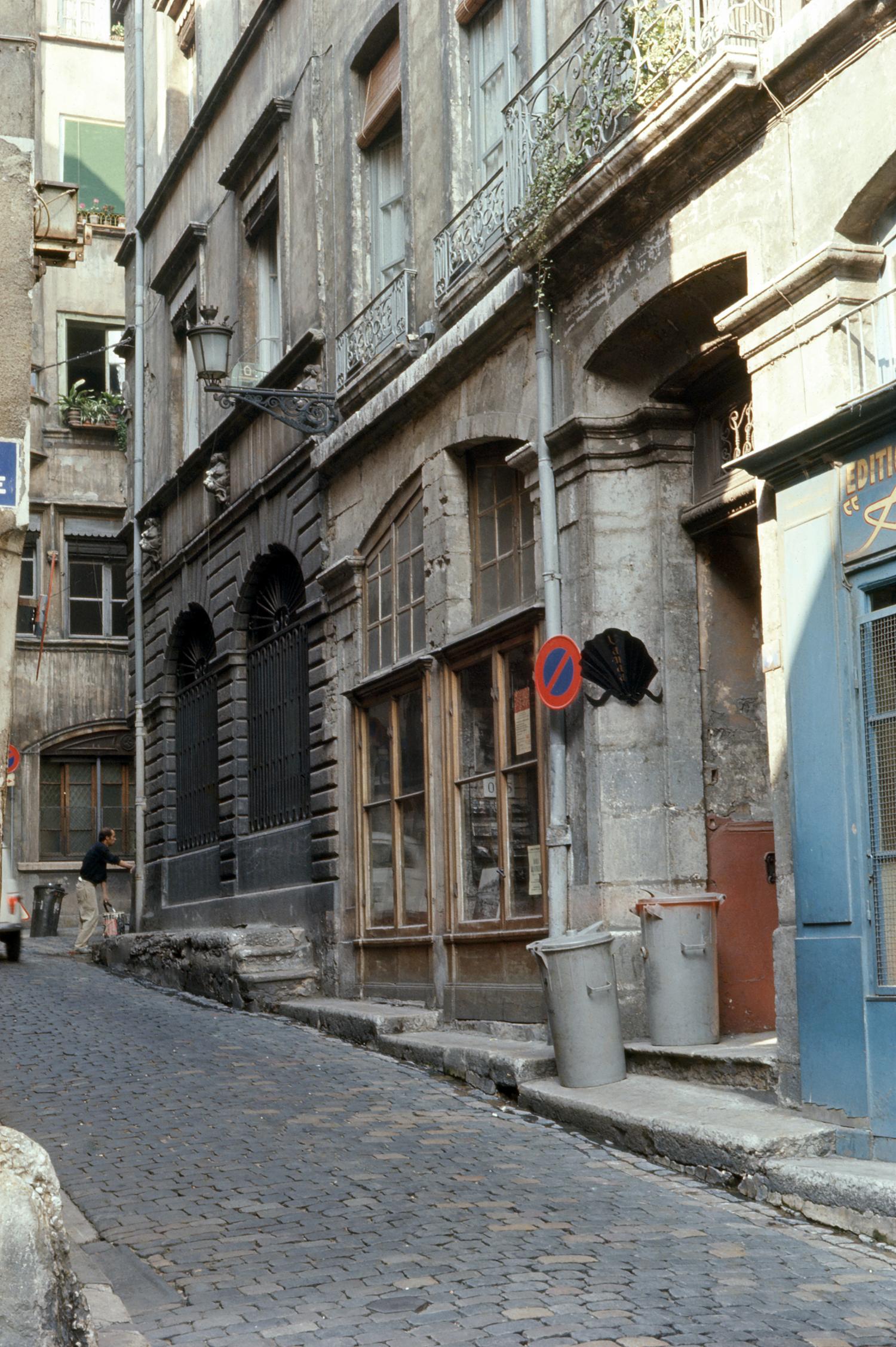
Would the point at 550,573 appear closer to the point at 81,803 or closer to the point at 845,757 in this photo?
the point at 845,757

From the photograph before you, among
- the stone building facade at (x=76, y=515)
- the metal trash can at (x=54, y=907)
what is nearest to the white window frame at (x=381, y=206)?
the stone building facade at (x=76, y=515)

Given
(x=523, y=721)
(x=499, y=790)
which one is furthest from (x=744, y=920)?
(x=499, y=790)

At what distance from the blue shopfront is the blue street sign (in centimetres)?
344

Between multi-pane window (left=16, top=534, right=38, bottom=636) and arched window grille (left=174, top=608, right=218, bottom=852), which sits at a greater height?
multi-pane window (left=16, top=534, right=38, bottom=636)

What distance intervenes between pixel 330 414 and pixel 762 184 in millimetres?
6726

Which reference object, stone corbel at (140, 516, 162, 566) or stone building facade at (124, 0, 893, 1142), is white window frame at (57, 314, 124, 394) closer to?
stone corbel at (140, 516, 162, 566)

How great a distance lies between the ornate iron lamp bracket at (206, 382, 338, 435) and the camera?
14109mm

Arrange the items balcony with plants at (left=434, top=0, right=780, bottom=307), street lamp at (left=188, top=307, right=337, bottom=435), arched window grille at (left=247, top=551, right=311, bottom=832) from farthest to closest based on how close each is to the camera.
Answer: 1. arched window grille at (left=247, top=551, right=311, bottom=832)
2. street lamp at (left=188, top=307, right=337, bottom=435)
3. balcony with plants at (left=434, top=0, right=780, bottom=307)

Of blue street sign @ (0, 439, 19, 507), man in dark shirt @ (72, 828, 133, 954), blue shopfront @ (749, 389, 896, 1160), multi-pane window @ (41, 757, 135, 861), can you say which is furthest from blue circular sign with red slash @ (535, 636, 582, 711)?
multi-pane window @ (41, 757, 135, 861)

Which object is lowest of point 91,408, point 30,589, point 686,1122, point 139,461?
point 686,1122

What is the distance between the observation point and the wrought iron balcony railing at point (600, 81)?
28.7ft

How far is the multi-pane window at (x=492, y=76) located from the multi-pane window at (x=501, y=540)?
212cm

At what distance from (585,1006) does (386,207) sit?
814cm

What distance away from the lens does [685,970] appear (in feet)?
29.8
